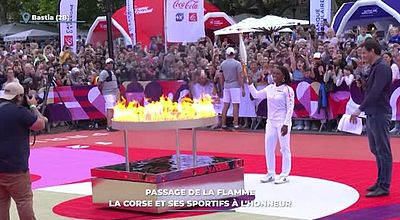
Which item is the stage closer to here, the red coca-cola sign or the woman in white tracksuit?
the woman in white tracksuit

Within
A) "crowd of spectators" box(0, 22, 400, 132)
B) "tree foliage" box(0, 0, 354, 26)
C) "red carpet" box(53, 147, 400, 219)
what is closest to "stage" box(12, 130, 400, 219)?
"red carpet" box(53, 147, 400, 219)

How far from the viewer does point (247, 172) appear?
12.1 m

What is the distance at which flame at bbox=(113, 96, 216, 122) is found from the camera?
362 inches

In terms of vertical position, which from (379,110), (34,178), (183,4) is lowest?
(34,178)

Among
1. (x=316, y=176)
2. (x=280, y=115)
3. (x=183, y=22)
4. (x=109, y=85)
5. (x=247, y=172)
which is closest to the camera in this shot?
(x=280, y=115)

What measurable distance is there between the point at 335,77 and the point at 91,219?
32.7 ft

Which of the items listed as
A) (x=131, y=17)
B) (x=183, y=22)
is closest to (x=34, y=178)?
(x=183, y=22)

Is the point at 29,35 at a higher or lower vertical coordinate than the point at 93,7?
lower

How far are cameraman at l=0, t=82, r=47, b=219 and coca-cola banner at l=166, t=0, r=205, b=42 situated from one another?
55.4ft

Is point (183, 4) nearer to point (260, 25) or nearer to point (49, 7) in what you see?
point (260, 25)

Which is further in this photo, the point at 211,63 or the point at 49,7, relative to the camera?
the point at 49,7

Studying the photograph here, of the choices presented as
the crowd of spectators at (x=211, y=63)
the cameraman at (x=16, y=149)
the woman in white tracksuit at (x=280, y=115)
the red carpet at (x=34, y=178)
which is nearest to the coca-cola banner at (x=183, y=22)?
the crowd of spectators at (x=211, y=63)

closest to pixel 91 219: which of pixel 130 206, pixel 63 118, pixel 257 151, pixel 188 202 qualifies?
pixel 130 206

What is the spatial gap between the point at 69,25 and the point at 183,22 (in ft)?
20.0
